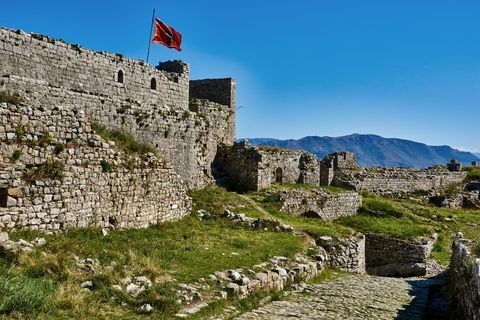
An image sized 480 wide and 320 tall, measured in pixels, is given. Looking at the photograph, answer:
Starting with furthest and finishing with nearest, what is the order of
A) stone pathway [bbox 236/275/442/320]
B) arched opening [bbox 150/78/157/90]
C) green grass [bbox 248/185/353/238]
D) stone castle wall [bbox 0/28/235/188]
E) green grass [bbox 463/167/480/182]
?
1. green grass [bbox 463/167/480/182]
2. arched opening [bbox 150/78/157/90]
3. green grass [bbox 248/185/353/238]
4. stone castle wall [bbox 0/28/235/188]
5. stone pathway [bbox 236/275/442/320]

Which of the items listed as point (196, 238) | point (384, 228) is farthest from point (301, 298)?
point (384, 228)

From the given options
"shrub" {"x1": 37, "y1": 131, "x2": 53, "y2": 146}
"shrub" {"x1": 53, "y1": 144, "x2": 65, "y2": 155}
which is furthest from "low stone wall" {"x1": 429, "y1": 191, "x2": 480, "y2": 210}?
"shrub" {"x1": 37, "y1": 131, "x2": 53, "y2": 146}

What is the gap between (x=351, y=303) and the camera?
14492 mm

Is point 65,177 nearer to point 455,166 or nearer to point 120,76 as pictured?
point 120,76

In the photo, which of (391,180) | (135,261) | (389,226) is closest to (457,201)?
(391,180)

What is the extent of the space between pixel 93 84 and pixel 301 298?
45.8 feet

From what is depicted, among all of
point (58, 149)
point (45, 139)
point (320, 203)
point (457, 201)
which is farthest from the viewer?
point (457, 201)

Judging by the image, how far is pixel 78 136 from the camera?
15852 mm

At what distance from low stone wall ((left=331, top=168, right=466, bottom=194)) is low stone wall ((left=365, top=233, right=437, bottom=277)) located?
50.7 feet

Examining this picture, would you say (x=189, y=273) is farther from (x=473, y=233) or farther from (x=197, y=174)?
(x=473, y=233)

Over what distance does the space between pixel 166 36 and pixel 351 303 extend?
62.6 ft

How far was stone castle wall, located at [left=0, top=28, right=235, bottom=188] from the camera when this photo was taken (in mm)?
18969

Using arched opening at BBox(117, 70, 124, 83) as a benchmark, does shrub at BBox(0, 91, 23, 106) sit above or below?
below

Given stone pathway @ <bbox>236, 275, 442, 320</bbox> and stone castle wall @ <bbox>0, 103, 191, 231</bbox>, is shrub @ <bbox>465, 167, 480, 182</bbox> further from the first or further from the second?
stone castle wall @ <bbox>0, 103, 191, 231</bbox>
